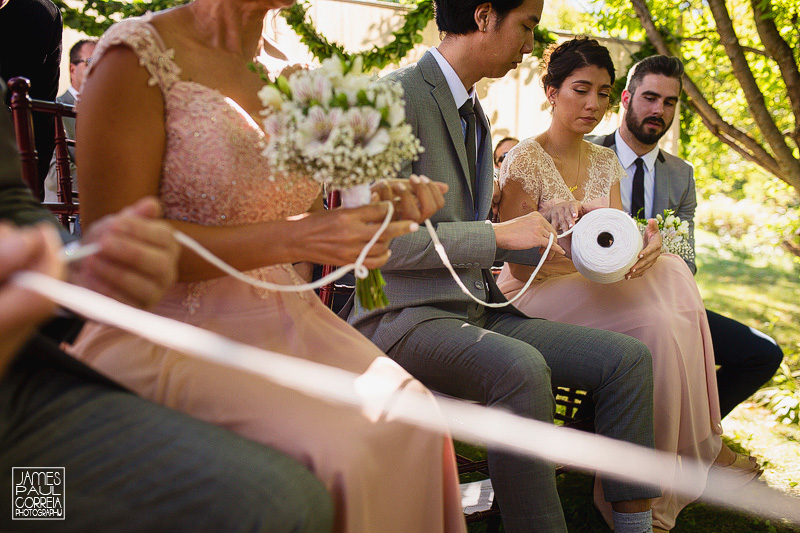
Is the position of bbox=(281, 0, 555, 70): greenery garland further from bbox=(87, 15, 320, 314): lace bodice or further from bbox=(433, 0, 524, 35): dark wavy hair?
bbox=(87, 15, 320, 314): lace bodice

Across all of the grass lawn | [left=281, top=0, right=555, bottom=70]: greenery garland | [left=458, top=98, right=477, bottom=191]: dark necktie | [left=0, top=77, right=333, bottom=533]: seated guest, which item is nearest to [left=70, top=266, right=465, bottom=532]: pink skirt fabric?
[left=0, top=77, right=333, bottom=533]: seated guest

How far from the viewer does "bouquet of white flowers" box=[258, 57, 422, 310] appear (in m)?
1.38

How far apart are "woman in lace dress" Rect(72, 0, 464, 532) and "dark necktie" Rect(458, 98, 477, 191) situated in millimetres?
833

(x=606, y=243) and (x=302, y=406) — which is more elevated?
(x=606, y=243)

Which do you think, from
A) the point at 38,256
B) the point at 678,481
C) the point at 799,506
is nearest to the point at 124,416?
the point at 38,256

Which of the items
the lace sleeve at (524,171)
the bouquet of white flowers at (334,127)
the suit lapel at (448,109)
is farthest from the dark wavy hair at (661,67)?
the bouquet of white flowers at (334,127)

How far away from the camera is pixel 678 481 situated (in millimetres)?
2736

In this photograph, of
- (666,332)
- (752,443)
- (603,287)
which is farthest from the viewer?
(752,443)

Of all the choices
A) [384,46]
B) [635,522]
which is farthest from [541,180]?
[384,46]

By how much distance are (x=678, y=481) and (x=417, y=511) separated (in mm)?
1734

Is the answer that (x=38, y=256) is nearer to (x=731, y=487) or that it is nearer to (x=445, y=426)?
(x=445, y=426)

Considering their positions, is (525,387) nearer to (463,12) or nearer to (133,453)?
(133,453)

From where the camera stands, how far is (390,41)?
265 inches

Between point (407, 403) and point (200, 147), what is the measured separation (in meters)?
0.83
